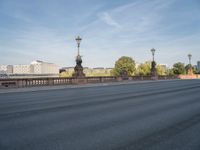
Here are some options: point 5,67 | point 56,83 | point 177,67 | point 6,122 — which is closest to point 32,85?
point 56,83

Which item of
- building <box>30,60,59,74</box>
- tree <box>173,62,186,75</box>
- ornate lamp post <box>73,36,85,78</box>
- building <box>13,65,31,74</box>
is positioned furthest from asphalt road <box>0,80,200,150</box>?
building <box>13,65,31,74</box>

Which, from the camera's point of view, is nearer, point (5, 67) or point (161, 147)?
point (161, 147)

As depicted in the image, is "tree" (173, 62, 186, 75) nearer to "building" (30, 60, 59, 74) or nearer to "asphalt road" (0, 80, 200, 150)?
"building" (30, 60, 59, 74)

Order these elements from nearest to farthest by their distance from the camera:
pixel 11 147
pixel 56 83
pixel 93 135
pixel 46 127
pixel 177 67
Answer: pixel 11 147 < pixel 93 135 < pixel 46 127 < pixel 56 83 < pixel 177 67

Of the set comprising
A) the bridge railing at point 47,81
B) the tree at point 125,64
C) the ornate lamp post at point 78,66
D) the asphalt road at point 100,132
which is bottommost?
the asphalt road at point 100,132

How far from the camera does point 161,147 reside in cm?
485

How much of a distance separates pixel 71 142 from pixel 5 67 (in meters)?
207

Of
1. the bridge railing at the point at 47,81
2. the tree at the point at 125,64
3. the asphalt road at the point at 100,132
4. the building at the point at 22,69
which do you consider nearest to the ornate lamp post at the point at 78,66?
the bridge railing at the point at 47,81

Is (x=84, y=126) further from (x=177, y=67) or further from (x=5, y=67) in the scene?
(x=5, y=67)

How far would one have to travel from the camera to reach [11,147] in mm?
4832

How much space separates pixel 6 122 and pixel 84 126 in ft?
8.23

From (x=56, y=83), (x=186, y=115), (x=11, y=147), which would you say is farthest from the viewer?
(x=56, y=83)

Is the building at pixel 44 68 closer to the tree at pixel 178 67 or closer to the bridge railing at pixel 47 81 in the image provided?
the tree at pixel 178 67

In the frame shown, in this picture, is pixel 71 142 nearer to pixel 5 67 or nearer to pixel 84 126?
pixel 84 126
